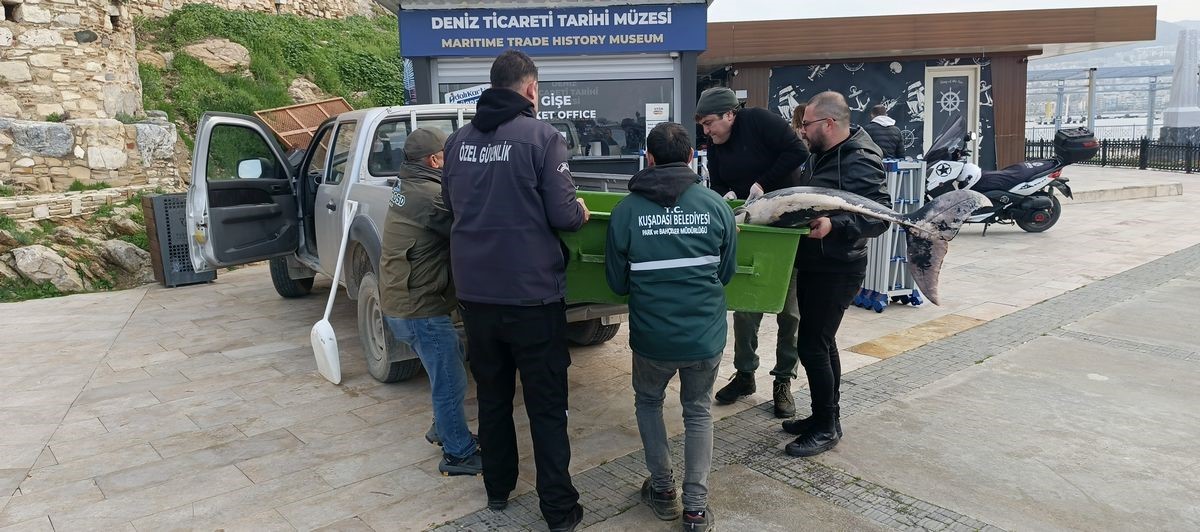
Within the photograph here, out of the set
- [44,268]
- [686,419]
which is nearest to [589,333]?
[686,419]

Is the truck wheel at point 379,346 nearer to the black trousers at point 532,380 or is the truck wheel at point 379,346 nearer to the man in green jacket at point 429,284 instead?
the man in green jacket at point 429,284

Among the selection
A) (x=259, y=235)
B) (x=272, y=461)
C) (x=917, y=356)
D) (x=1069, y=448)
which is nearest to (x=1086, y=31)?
(x=917, y=356)

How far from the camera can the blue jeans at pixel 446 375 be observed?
12.9ft

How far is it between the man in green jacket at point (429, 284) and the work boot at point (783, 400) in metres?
1.77

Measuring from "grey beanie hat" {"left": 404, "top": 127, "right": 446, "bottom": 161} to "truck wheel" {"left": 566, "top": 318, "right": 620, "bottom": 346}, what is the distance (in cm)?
235

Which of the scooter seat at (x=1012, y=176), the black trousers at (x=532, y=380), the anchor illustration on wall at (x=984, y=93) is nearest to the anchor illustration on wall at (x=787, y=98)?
the anchor illustration on wall at (x=984, y=93)

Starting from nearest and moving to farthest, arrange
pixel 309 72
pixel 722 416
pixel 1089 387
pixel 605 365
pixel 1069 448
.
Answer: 1. pixel 1069 448
2. pixel 722 416
3. pixel 1089 387
4. pixel 605 365
5. pixel 309 72

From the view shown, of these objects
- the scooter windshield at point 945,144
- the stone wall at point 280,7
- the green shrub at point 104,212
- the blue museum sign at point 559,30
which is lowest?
the green shrub at point 104,212

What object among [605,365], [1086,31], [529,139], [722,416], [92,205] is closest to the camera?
[529,139]

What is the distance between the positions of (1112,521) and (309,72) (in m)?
17.9

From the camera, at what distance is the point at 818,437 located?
410 centimetres

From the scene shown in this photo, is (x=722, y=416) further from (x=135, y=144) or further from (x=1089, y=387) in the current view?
(x=135, y=144)

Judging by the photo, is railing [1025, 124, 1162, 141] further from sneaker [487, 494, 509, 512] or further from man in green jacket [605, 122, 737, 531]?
sneaker [487, 494, 509, 512]

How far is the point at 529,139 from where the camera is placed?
3236 millimetres
